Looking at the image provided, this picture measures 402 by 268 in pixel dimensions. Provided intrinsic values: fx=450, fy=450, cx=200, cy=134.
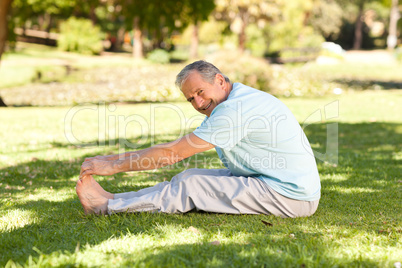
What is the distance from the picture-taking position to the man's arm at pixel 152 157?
11.0 ft

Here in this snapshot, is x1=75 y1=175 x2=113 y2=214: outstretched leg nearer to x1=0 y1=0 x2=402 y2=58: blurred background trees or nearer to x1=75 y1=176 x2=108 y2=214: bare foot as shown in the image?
x1=75 y1=176 x2=108 y2=214: bare foot

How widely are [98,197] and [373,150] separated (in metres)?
5.28

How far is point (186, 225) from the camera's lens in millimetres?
3416

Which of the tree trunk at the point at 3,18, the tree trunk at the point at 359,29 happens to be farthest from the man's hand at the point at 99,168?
the tree trunk at the point at 359,29

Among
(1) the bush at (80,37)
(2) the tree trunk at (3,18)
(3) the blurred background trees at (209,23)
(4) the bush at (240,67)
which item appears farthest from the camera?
(1) the bush at (80,37)

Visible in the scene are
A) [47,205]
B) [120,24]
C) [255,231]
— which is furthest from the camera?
[120,24]

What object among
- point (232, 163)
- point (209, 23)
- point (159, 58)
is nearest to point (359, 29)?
point (209, 23)

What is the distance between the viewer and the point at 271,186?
3.54 meters

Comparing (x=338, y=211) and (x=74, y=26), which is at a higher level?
(x=74, y=26)

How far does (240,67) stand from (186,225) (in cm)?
1336

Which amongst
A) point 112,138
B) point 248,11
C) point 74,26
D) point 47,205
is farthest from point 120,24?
point 47,205

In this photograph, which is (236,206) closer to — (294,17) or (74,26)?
(74,26)

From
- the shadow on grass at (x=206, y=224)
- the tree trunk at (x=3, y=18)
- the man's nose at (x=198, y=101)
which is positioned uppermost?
the tree trunk at (x=3, y=18)

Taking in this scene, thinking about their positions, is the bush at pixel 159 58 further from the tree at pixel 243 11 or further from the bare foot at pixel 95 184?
the bare foot at pixel 95 184
